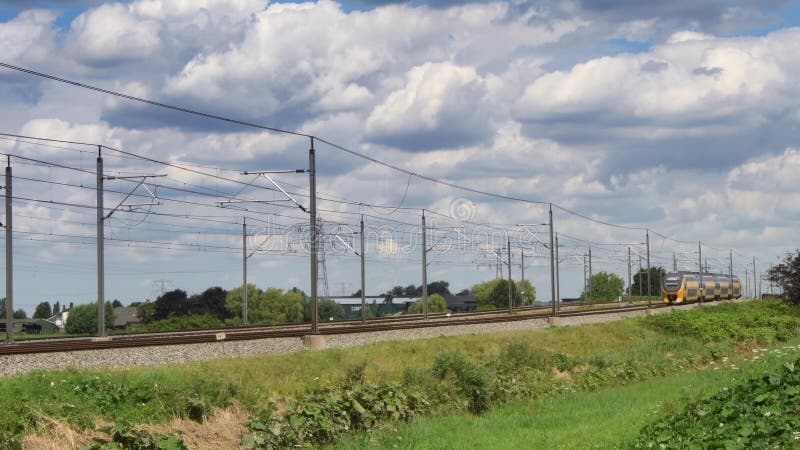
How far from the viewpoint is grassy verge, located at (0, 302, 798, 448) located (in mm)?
20844

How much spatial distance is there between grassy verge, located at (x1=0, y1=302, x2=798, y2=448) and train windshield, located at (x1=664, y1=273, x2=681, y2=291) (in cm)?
5679

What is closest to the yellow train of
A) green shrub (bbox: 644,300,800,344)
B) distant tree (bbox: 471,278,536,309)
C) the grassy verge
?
green shrub (bbox: 644,300,800,344)

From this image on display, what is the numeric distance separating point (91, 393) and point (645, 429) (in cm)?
1204

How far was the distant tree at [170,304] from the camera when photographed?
377 ft

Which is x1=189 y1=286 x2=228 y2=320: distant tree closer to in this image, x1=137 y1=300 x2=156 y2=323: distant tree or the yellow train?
x1=137 y1=300 x2=156 y2=323: distant tree

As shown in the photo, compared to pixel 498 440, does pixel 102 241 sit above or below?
above

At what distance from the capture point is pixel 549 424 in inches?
874

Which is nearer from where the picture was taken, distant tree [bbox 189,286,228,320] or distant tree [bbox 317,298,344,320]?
distant tree [bbox 189,286,228,320]

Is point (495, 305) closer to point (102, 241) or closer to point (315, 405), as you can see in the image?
point (102, 241)

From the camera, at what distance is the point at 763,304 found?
8750 centimetres

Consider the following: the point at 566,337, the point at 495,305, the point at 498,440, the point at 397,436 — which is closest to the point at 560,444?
the point at 498,440

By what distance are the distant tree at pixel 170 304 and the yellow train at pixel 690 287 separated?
55668 mm

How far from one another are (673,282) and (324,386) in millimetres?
79159

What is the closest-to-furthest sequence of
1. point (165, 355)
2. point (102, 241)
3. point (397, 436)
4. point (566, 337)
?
point (397, 436), point (165, 355), point (102, 241), point (566, 337)
